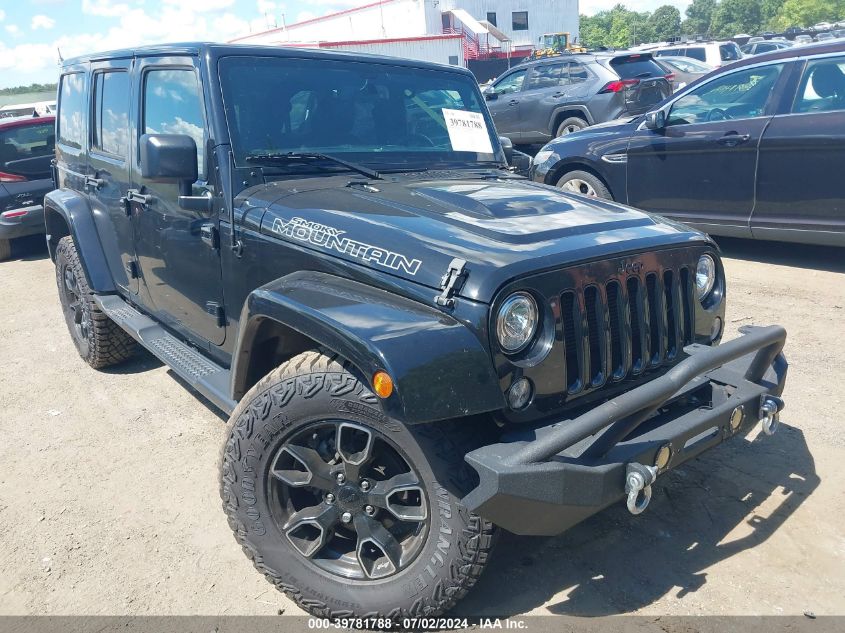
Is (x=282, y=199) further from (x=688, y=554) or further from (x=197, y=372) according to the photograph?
(x=688, y=554)

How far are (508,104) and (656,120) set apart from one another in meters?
6.67

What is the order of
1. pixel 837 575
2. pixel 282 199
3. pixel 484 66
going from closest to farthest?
pixel 837 575
pixel 282 199
pixel 484 66

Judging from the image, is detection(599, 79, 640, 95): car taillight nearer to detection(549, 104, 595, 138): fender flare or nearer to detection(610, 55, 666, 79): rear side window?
detection(610, 55, 666, 79): rear side window

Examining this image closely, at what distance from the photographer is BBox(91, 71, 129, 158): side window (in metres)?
4.29

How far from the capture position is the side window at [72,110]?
16.3 feet

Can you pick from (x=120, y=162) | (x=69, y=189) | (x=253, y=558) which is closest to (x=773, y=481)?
(x=253, y=558)

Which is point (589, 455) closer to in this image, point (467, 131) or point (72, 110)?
point (467, 131)

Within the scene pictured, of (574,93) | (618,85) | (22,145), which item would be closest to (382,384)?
(22,145)

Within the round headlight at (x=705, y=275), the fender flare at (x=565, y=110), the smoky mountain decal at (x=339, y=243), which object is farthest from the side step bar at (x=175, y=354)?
the fender flare at (x=565, y=110)

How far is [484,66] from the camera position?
42500mm

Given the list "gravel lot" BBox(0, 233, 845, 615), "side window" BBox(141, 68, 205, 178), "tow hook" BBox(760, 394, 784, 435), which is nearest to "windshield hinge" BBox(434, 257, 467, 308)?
"gravel lot" BBox(0, 233, 845, 615)

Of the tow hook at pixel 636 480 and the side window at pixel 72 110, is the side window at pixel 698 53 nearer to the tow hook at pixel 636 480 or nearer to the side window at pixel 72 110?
the side window at pixel 72 110

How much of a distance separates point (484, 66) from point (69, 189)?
131 ft

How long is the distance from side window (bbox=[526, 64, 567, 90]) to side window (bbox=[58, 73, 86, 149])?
8.94m
